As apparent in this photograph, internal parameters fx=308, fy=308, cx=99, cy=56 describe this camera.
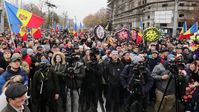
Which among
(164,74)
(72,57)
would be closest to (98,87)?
(72,57)

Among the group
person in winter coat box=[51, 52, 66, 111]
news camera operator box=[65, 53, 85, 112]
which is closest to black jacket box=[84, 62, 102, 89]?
news camera operator box=[65, 53, 85, 112]

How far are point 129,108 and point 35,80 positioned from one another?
2176 millimetres

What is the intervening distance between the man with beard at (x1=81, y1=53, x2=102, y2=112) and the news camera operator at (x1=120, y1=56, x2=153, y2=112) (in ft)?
2.40

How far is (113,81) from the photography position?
7.44 meters

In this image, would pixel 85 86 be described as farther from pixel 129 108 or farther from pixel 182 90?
pixel 182 90

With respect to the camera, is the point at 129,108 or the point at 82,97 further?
the point at 82,97

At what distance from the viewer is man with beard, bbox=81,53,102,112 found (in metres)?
7.45

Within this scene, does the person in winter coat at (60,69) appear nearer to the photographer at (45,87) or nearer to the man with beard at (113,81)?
the photographer at (45,87)

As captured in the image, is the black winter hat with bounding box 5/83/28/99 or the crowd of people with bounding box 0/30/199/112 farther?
the crowd of people with bounding box 0/30/199/112

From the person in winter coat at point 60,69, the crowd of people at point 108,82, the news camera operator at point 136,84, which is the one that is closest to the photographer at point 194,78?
the crowd of people at point 108,82

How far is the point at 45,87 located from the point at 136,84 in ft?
6.43

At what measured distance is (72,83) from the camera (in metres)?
7.20

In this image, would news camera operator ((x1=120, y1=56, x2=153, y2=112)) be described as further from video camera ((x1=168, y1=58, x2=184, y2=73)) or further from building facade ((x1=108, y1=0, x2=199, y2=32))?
building facade ((x1=108, y1=0, x2=199, y2=32))

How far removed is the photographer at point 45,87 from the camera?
6.58 m
